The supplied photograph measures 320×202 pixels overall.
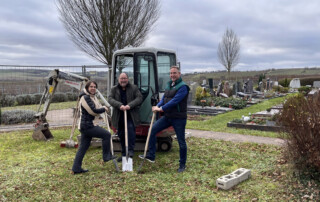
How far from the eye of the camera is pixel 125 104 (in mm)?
5648

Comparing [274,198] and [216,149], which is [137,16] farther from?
[274,198]

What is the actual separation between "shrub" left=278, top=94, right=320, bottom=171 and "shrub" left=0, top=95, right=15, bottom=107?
42.4 feet

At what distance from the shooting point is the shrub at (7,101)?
1322 cm

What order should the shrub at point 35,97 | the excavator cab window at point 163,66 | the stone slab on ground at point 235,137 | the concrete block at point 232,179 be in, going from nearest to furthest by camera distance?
1. the concrete block at point 232,179
2. the excavator cab window at point 163,66
3. the stone slab on ground at point 235,137
4. the shrub at point 35,97

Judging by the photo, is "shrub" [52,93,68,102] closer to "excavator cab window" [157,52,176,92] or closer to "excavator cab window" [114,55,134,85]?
"excavator cab window" [114,55,134,85]

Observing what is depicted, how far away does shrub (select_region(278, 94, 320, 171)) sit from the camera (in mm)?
4219

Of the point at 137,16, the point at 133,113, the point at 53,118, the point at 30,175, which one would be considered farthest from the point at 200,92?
the point at 30,175

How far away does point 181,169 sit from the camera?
516cm

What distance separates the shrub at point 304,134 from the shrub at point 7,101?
42.4 ft

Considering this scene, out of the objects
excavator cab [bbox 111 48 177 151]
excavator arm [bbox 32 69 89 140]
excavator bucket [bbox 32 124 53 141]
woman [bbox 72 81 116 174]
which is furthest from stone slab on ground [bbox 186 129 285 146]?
excavator bucket [bbox 32 124 53 141]

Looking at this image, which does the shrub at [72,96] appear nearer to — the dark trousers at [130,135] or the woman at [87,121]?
the dark trousers at [130,135]

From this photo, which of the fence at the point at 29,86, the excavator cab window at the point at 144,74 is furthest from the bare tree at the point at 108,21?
the excavator cab window at the point at 144,74

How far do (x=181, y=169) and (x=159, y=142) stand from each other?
144cm

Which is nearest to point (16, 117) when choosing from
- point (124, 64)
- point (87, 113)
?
point (124, 64)
